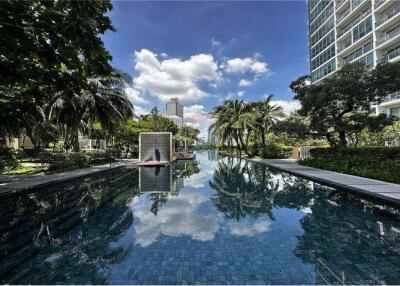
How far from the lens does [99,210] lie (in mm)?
7148

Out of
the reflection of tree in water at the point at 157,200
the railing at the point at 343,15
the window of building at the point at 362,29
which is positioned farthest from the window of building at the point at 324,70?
the reflection of tree in water at the point at 157,200

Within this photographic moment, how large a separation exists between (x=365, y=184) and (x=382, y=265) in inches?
253

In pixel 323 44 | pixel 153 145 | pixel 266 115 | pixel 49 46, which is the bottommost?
pixel 153 145

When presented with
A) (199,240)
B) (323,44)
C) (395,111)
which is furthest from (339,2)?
(199,240)

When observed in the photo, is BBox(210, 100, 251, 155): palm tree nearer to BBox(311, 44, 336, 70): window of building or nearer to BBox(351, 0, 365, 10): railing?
BBox(311, 44, 336, 70): window of building

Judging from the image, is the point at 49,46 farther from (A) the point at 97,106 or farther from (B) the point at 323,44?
(B) the point at 323,44

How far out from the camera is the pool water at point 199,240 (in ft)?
11.6

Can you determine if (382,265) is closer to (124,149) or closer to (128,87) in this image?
(128,87)

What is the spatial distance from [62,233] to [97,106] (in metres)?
16.4

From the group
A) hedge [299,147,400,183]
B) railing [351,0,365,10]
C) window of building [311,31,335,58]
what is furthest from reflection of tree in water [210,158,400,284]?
window of building [311,31,335,58]

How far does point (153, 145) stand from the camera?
24.5 meters

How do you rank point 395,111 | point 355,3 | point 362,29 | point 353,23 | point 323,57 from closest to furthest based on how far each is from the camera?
point 395,111
point 362,29
point 355,3
point 353,23
point 323,57

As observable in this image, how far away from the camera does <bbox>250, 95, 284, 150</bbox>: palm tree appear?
98.0 ft

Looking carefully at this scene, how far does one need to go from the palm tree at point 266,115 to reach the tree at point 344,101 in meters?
13.0
